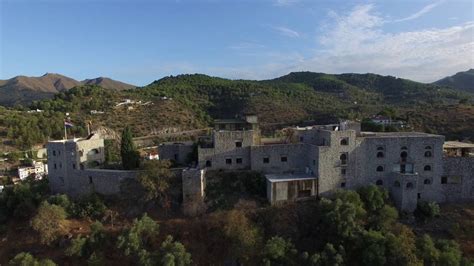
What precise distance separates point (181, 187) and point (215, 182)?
12.8 feet

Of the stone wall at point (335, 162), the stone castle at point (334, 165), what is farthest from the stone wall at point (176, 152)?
the stone wall at point (335, 162)

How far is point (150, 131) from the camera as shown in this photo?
286 feet

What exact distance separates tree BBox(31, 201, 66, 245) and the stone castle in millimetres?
5456

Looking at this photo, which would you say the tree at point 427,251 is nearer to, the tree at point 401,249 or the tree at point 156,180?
the tree at point 401,249

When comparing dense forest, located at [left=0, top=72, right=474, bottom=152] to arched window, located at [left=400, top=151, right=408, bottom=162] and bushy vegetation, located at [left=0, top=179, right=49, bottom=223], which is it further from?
bushy vegetation, located at [left=0, top=179, right=49, bottom=223]

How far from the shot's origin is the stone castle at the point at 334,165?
33938 millimetres

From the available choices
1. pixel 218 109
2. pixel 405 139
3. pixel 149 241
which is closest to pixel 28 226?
pixel 149 241

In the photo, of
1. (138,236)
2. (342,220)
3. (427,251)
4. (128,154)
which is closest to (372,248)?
(342,220)

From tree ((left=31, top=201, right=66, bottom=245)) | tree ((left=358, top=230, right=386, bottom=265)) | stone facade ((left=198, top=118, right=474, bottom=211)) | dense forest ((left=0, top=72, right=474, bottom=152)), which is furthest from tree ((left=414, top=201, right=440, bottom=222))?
tree ((left=31, top=201, right=66, bottom=245))

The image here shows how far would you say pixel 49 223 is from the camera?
3269 cm

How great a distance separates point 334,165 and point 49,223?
30.7m

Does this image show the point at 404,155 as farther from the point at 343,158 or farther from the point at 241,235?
the point at 241,235

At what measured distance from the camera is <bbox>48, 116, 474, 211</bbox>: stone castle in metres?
33.9

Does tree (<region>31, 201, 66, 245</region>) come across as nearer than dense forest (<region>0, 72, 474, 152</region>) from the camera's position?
Yes
